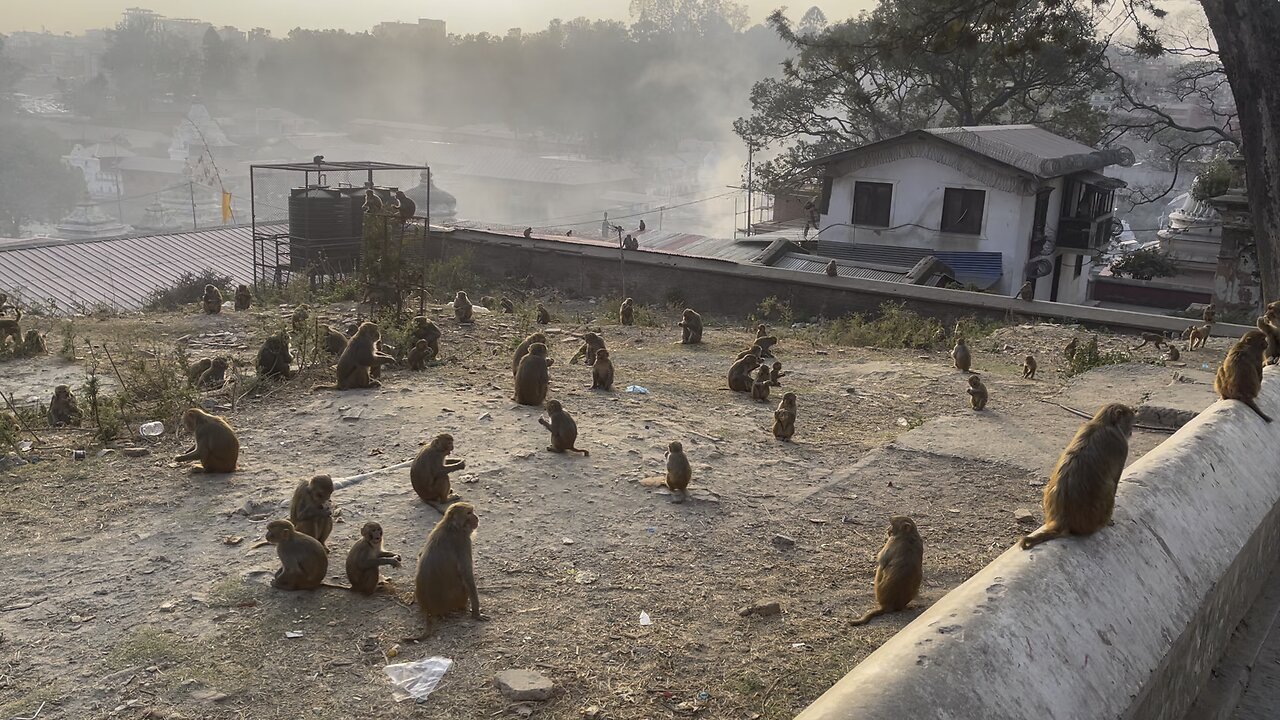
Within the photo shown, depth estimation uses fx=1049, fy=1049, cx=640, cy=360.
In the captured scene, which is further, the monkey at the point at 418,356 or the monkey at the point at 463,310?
the monkey at the point at 463,310

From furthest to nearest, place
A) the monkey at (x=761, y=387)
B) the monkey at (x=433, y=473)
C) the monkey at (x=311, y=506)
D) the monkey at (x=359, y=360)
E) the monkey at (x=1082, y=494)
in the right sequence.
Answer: the monkey at (x=761, y=387) → the monkey at (x=359, y=360) → the monkey at (x=433, y=473) → the monkey at (x=311, y=506) → the monkey at (x=1082, y=494)

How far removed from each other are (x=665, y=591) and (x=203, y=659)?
6.91ft

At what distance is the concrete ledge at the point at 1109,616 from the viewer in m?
2.81

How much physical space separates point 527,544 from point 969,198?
20387 mm

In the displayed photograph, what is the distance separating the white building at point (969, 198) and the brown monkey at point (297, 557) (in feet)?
67.6

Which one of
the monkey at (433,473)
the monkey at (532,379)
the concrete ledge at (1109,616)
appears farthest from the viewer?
the monkey at (532,379)

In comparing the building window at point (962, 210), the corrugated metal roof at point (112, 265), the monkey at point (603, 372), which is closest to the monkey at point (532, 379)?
the monkey at point (603, 372)

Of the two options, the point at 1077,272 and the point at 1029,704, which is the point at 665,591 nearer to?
the point at 1029,704

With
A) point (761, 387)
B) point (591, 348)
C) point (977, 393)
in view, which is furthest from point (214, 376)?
point (977, 393)

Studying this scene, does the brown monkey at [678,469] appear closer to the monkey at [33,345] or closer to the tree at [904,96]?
the monkey at [33,345]

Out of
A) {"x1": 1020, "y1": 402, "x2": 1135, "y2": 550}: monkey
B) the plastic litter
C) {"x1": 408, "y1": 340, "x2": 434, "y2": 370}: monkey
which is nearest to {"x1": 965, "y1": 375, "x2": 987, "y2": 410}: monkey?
{"x1": 408, "y1": 340, "x2": 434, "y2": 370}: monkey

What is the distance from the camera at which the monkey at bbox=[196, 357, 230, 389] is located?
9.26 meters

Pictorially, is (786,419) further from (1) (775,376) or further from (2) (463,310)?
(2) (463,310)

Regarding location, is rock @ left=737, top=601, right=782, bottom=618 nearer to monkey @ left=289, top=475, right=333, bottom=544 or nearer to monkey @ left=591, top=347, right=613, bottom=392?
monkey @ left=289, top=475, right=333, bottom=544
